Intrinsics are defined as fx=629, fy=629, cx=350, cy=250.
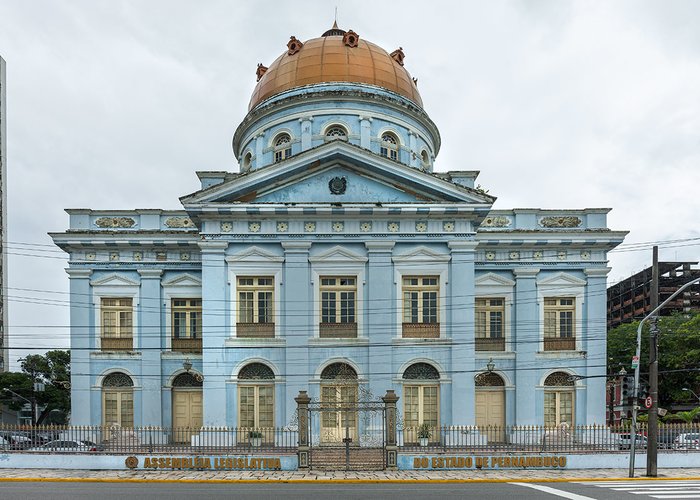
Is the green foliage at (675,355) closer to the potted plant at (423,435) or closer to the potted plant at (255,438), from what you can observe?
the potted plant at (423,435)

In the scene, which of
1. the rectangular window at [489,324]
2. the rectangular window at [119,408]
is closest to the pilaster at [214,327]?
the rectangular window at [119,408]

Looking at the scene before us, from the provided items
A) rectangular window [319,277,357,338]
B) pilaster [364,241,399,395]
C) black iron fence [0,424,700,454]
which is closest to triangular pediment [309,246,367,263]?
pilaster [364,241,399,395]

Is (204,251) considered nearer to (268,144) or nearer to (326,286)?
(326,286)

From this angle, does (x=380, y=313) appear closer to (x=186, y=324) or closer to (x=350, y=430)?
(x=350, y=430)

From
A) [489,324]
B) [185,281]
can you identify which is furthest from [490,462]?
[185,281]

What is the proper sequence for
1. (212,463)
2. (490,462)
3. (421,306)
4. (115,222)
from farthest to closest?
(115,222)
(421,306)
(490,462)
(212,463)

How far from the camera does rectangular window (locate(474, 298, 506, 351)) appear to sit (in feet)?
95.1

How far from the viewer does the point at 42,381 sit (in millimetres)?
52375

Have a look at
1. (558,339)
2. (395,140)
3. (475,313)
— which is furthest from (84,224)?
(558,339)

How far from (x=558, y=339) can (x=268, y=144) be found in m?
17.7

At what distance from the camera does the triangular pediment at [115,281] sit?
28859 mm

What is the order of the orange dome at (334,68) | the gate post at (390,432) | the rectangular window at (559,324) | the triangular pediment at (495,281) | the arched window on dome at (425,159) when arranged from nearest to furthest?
the gate post at (390,432) → the rectangular window at (559,324) → the triangular pediment at (495,281) → the orange dome at (334,68) → the arched window on dome at (425,159)

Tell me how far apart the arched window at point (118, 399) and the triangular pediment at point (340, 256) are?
10.7 m

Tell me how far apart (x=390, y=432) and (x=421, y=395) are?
5.22 metres
